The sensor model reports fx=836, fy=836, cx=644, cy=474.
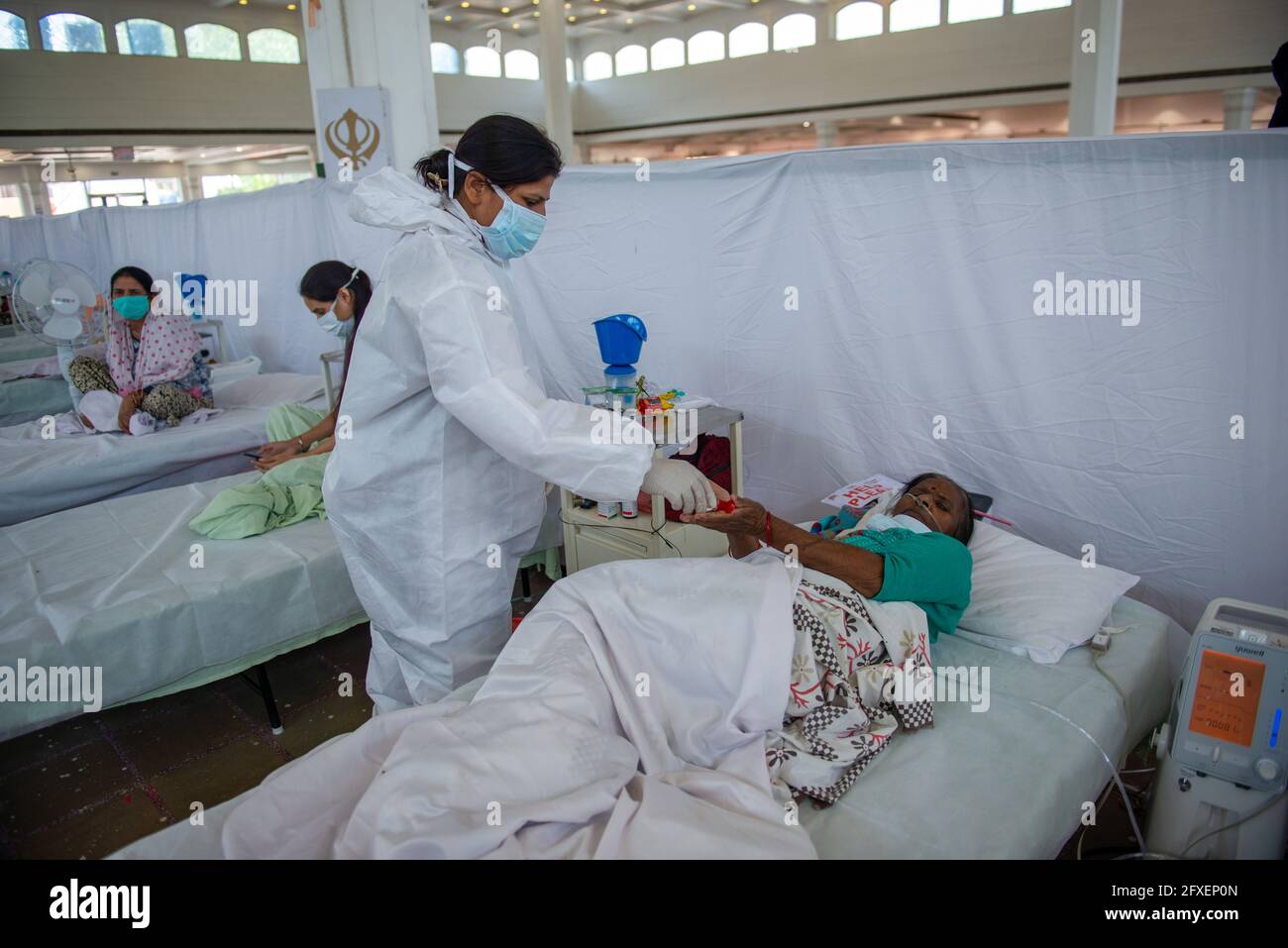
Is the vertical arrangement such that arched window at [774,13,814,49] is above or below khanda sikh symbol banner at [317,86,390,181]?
above

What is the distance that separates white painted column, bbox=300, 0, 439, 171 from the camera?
14.5 feet

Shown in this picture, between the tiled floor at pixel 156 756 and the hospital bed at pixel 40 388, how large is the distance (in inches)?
105

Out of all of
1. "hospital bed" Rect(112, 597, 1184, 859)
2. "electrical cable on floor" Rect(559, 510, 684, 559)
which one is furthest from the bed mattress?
"electrical cable on floor" Rect(559, 510, 684, 559)

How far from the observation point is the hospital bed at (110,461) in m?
3.59

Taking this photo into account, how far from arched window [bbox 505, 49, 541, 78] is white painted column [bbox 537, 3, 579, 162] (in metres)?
4.39

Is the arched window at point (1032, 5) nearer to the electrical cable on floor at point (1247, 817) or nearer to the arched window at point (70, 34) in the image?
the electrical cable on floor at point (1247, 817)

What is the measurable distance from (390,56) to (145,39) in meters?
9.75

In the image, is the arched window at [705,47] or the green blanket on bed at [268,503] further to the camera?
the arched window at [705,47]

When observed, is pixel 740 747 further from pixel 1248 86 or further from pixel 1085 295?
pixel 1248 86

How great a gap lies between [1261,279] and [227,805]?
8.87 feet

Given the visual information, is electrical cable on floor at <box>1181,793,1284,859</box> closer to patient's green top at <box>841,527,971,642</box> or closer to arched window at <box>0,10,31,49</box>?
patient's green top at <box>841,527,971,642</box>

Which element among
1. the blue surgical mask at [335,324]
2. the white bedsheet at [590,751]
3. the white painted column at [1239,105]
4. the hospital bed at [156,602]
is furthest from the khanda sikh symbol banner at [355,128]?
the white painted column at [1239,105]

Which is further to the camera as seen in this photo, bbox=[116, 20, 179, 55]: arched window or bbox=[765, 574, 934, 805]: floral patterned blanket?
bbox=[116, 20, 179, 55]: arched window
